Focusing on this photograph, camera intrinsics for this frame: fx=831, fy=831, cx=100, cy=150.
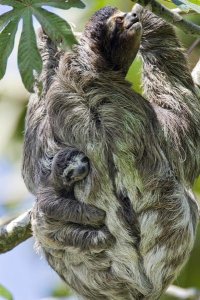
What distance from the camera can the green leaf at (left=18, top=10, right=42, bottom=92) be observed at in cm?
613

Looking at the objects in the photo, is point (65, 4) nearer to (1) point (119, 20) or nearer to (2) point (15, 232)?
(1) point (119, 20)

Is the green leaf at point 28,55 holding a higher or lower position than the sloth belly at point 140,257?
higher

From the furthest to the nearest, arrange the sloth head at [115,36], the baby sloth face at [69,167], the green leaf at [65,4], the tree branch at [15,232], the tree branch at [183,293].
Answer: the tree branch at [183,293] < the tree branch at [15,232] < the sloth head at [115,36] < the baby sloth face at [69,167] < the green leaf at [65,4]

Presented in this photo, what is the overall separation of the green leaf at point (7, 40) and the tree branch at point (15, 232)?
252 centimetres

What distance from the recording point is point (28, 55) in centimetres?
618

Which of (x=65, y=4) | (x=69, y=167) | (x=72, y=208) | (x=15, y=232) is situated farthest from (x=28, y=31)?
(x=15, y=232)

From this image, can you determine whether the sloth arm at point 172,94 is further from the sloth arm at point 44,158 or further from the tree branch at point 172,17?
the tree branch at point 172,17

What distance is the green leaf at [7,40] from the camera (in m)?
6.20

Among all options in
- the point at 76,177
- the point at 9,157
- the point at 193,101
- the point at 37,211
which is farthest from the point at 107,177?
the point at 9,157

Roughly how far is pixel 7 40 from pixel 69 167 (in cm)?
136

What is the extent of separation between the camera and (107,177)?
7137 millimetres

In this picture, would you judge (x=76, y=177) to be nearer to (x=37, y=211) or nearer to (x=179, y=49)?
(x=37, y=211)

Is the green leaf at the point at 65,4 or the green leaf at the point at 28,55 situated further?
the green leaf at the point at 65,4

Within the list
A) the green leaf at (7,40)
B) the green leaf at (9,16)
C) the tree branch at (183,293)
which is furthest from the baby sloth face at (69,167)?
the tree branch at (183,293)
